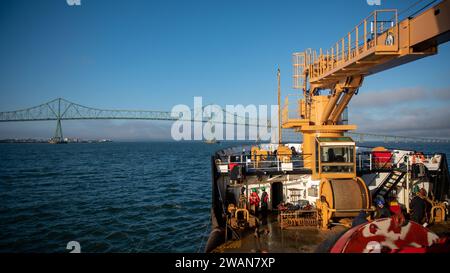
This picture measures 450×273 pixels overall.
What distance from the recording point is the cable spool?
11.0 meters

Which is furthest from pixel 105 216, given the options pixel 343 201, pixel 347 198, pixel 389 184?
pixel 389 184

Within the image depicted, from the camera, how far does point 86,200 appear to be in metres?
27.4

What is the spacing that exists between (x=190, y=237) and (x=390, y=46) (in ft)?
47.7

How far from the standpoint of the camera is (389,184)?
46.2ft

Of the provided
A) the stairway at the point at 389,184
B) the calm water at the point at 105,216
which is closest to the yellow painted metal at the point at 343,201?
the stairway at the point at 389,184

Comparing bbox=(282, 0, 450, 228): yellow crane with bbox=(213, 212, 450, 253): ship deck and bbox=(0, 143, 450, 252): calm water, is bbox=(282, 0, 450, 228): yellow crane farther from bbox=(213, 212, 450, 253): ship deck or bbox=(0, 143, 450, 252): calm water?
bbox=(0, 143, 450, 252): calm water

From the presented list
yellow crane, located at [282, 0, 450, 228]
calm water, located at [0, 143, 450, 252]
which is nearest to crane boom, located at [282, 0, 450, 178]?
yellow crane, located at [282, 0, 450, 228]

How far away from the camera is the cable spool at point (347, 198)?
36.1 ft

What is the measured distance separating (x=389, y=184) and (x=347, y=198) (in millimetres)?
4457

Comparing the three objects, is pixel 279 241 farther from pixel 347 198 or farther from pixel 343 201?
pixel 347 198

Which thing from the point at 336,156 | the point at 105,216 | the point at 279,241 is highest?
the point at 336,156

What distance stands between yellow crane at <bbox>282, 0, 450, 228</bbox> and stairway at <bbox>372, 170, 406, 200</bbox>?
96.7 inches
